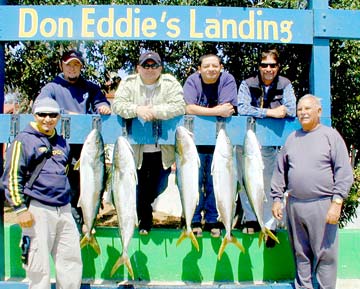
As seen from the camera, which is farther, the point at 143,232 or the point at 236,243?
the point at 143,232

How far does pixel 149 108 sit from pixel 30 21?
4.53 ft

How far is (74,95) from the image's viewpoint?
4.62 m

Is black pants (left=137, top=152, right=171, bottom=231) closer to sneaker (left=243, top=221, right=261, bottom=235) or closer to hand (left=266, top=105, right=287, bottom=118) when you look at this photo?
sneaker (left=243, top=221, right=261, bottom=235)

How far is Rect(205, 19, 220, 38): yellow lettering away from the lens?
4328 mm

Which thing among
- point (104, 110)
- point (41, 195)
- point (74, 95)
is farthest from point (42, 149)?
point (74, 95)

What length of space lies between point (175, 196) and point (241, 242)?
8427mm

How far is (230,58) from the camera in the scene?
697cm

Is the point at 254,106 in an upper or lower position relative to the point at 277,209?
upper

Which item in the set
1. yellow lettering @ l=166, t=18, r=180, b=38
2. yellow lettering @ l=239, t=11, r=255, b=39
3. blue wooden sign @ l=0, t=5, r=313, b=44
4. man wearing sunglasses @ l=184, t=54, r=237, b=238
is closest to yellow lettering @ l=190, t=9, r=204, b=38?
blue wooden sign @ l=0, t=5, r=313, b=44

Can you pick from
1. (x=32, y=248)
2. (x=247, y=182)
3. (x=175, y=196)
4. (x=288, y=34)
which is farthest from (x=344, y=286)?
(x=175, y=196)

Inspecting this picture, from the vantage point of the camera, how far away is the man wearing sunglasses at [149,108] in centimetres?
416

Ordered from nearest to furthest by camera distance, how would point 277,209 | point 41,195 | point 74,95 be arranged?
point 41,195, point 277,209, point 74,95

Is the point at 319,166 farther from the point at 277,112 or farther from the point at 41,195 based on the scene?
the point at 41,195

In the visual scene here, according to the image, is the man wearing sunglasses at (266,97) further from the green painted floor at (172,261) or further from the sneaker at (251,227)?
the green painted floor at (172,261)
